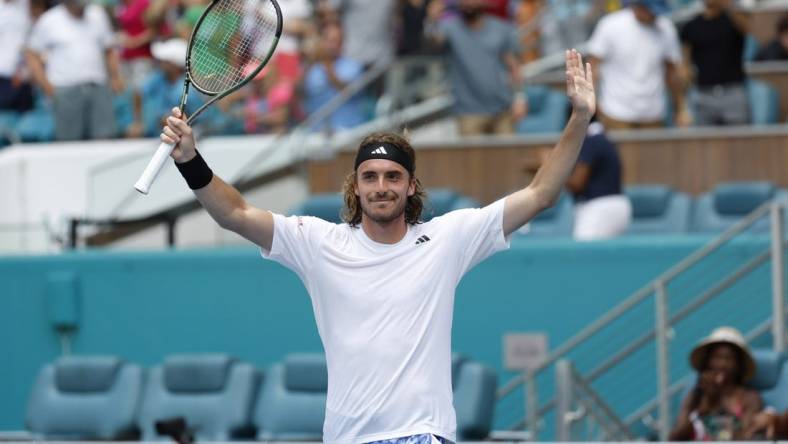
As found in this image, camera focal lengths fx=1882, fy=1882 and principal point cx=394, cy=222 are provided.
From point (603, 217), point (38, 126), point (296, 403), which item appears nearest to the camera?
point (296, 403)

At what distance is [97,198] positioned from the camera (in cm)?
1409

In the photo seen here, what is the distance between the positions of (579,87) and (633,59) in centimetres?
820

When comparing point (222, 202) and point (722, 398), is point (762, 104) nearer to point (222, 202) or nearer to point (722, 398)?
point (722, 398)

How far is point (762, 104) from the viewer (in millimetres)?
14906

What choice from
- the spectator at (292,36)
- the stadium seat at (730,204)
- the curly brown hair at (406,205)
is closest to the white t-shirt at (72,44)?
the spectator at (292,36)

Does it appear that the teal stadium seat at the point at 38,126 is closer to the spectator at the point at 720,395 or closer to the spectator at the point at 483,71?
the spectator at the point at 483,71

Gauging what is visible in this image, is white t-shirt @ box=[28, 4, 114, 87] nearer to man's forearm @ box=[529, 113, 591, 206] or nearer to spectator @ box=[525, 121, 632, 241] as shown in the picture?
spectator @ box=[525, 121, 632, 241]

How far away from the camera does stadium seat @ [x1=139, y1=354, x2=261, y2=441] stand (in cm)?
1144

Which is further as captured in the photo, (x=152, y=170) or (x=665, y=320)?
(x=665, y=320)

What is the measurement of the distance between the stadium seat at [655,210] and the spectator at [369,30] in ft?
10.0

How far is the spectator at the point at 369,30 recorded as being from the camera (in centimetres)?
1565

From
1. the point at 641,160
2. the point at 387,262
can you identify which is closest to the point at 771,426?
the point at 387,262

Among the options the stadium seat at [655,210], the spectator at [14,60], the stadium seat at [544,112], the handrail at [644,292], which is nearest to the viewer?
the handrail at [644,292]

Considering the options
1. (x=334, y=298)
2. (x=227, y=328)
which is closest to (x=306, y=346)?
(x=227, y=328)
